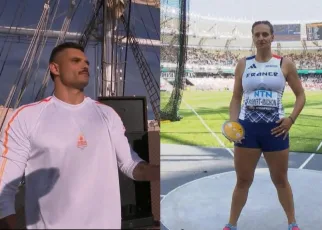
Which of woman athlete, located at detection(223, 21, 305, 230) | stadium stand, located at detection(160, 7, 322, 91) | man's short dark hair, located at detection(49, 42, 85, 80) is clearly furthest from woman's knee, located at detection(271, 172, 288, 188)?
man's short dark hair, located at detection(49, 42, 85, 80)

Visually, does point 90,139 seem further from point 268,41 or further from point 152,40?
A: point 268,41

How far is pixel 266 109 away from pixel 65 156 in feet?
3.06

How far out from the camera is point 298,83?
75.6 inches

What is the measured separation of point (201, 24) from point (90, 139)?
0.85 m

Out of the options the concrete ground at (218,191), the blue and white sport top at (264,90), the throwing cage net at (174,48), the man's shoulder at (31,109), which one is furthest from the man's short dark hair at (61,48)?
the blue and white sport top at (264,90)

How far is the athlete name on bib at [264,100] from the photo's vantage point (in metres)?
1.89

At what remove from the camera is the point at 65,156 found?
168 centimetres

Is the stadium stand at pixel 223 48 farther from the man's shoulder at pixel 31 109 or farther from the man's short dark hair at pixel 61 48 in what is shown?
the man's shoulder at pixel 31 109

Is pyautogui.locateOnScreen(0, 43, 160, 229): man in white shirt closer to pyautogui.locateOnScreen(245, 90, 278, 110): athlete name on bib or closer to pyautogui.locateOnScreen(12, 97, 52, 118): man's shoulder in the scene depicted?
pyautogui.locateOnScreen(12, 97, 52, 118): man's shoulder

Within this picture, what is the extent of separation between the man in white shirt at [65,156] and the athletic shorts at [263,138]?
1.95ft

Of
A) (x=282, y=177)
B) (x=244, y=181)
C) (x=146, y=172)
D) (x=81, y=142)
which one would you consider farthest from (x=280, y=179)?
(x=81, y=142)

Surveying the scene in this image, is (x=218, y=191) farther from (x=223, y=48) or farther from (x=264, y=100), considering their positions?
(x=223, y=48)

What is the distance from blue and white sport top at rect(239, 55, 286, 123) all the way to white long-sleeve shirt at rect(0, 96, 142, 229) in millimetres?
684

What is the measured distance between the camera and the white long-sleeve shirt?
1.66 meters
